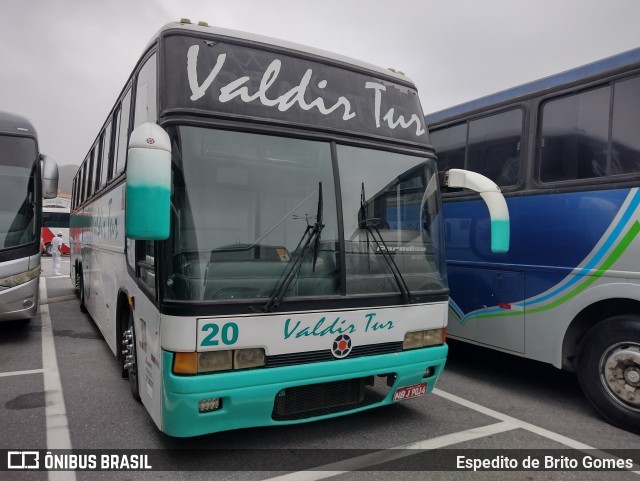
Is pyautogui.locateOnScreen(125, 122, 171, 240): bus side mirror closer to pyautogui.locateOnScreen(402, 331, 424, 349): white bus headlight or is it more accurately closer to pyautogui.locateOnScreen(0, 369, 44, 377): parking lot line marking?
pyautogui.locateOnScreen(402, 331, 424, 349): white bus headlight

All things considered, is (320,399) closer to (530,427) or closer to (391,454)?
(391,454)

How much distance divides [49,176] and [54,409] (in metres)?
4.73

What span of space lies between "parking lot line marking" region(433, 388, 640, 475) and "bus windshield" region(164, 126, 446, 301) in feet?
4.69

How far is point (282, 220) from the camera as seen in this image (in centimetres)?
357

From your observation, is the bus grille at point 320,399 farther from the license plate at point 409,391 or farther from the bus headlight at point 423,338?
the bus headlight at point 423,338

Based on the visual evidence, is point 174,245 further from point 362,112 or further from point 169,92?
point 362,112

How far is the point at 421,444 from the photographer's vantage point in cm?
389

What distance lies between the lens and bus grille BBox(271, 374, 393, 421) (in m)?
3.54

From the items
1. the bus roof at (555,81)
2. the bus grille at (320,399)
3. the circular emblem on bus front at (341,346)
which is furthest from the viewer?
the bus roof at (555,81)

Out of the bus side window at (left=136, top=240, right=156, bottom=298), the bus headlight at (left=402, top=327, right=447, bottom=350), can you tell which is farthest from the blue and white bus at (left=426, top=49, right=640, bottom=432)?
the bus side window at (left=136, top=240, right=156, bottom=298)

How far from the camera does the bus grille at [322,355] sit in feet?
11.2

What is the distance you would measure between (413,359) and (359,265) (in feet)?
3.04

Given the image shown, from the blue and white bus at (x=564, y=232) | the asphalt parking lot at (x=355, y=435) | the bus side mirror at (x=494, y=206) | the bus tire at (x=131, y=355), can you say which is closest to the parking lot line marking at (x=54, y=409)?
the asphalt parking lot at (x=355, y=435)

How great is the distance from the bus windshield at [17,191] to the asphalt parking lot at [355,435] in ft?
6.68
